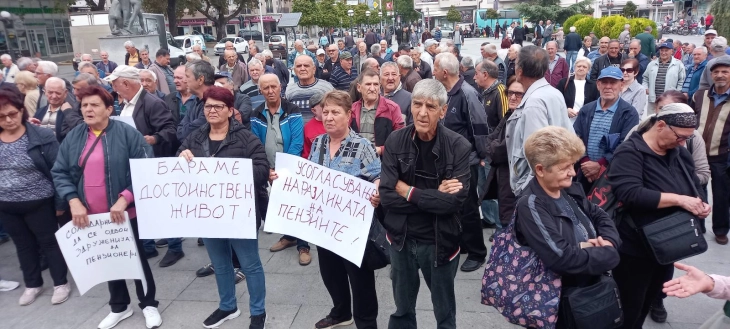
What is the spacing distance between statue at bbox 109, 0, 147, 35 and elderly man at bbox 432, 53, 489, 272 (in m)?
14.2

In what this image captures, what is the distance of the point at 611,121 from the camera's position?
420 cm

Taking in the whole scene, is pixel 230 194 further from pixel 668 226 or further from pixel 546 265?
pixel 668 226

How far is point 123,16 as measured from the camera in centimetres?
1569

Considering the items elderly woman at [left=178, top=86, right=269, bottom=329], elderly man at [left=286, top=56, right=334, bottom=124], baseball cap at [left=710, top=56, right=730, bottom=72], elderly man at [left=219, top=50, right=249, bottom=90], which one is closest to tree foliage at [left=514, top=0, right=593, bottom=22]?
elderly man at [left=219, top=50, right=249, bottom=90]

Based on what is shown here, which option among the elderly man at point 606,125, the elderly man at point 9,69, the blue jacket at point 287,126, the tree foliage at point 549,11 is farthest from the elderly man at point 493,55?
the tree foliage at point 549,11

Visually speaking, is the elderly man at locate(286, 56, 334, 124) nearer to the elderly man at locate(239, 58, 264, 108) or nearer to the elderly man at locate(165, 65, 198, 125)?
the elderly man at locate(239, 58, 264, 108)

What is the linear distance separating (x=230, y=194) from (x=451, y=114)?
226 cm

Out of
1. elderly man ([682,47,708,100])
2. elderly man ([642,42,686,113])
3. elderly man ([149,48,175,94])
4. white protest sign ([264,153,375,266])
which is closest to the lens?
white protest sign ([264,153,375,266])

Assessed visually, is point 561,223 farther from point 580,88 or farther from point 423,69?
point 423,69

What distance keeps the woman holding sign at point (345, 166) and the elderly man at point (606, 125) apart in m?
1.98

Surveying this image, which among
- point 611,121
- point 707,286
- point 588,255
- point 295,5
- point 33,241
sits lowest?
point 33,241

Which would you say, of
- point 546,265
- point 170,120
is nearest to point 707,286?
point 546,265

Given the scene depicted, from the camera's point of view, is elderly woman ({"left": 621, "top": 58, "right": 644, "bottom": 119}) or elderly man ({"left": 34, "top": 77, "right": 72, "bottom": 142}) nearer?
elderly man ({"left": 34, "top": 77, "right": 72, "bottom": 142})

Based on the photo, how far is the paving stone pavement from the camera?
12.8 ft
